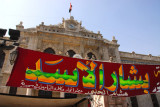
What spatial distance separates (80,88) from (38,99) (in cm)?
188

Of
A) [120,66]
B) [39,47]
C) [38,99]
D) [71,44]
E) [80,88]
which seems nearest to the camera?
[38,99]

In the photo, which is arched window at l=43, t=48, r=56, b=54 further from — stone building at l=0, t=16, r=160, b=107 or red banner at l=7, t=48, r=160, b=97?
red banner at l=7, t=48, r=160, b=97

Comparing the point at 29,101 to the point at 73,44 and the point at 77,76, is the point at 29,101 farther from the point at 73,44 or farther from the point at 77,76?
the point at 73,44

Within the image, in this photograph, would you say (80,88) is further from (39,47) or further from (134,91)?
(39,47)

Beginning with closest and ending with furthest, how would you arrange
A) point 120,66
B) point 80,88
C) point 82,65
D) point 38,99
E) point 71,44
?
point 38,99, point 80,88, point 82,65, point 120,66, point 71,44

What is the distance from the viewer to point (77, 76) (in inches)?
231

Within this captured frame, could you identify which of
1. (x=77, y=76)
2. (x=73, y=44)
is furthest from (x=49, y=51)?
(x=77, y=76)

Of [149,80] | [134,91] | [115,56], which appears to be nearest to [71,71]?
[134,91]

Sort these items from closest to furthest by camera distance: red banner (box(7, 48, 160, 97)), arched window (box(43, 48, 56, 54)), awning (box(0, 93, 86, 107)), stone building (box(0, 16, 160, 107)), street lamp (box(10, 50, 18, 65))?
1. street lamp (box(10, 50, 18, 65))
2. awning (box(0, 93, 86, 107))
3. red banner (box(7, 48, 160, 97))
4. stone building (box(0, 16, 160, 107))
5. arched window (box(43, 48, 56, 54))

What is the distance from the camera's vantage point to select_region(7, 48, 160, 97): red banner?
17.0 ft

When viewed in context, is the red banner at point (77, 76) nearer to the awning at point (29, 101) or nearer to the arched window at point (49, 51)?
the awning at point (29, 101)

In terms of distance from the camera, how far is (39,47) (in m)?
14.8

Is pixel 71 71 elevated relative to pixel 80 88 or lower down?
elevated

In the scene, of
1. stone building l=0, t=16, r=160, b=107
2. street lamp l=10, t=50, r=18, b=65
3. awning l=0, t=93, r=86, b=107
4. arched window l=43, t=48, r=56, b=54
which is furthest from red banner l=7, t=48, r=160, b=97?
arched window l=43, t=48, r=56, b=54
